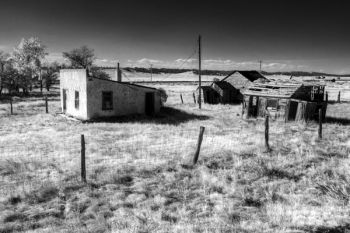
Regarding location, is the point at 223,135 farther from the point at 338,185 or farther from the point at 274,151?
the point at 338,185

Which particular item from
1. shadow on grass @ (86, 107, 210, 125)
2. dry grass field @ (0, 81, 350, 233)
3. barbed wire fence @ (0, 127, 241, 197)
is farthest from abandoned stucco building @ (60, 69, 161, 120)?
barbed wire fence @ (0, 127, 241, 197)

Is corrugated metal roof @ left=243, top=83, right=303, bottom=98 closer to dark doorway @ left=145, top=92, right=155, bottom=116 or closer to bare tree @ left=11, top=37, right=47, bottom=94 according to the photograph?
dark doorway @ left=145, top=92, right=155, bottom=116

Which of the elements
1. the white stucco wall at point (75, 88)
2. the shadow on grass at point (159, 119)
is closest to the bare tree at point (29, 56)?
the white stucco wall at point (75, 88)

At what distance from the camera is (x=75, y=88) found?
24672 mm

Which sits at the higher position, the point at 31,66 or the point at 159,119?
the point at 31,66

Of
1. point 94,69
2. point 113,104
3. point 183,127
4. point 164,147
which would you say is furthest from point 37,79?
point 164,147

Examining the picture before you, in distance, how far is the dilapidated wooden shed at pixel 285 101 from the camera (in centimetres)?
2330

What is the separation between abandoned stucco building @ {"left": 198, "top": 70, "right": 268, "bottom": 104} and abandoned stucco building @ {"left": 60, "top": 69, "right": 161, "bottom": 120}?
1238cm

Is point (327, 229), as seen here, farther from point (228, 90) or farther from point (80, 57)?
point (80, 57)

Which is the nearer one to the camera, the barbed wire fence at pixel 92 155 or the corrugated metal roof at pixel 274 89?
the barbed wire fence at pixel 92 155

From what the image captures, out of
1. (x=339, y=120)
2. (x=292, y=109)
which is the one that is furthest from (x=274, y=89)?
(x=339, y=120)

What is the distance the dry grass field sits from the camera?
726 centimetres

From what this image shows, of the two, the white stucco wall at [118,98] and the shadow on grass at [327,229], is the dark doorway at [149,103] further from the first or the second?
the shadow on grass at [327,229]

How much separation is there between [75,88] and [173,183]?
1712 cm
